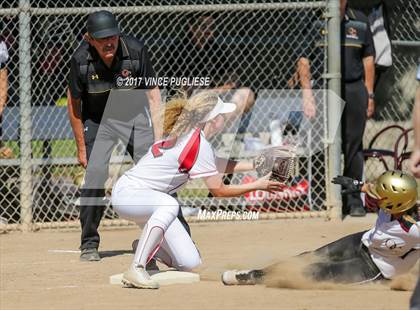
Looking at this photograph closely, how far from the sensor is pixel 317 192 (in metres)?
10.4

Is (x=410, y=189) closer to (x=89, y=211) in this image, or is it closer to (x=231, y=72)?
(x=89, y=211)

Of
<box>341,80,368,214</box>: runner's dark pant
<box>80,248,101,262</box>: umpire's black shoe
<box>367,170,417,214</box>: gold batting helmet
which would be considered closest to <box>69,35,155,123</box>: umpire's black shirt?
<box>80,248,101,262</box>: umpire's black shoe

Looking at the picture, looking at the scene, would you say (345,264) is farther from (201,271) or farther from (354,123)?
(354,123)

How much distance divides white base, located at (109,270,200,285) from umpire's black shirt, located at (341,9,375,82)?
4.28m

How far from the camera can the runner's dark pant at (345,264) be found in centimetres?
634

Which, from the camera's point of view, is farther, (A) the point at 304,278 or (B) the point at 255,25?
(B) the point at 255,25

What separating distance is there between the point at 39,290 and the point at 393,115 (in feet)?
25.9

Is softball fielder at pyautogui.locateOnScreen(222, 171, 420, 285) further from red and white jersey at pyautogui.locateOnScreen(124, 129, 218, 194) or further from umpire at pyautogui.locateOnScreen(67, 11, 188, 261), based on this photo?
umpire at pyautogui.locateOnScreen(67, 11, 188, 261)

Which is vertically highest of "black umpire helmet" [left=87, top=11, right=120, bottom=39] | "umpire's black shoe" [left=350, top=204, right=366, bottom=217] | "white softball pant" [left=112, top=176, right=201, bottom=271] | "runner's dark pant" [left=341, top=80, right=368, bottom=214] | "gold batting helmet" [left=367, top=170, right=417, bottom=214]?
"black umpire helmet" [left=87, top=11, right=120, bottom=39]

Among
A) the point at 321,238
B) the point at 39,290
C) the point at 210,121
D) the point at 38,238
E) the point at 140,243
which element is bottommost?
the point at 38,238

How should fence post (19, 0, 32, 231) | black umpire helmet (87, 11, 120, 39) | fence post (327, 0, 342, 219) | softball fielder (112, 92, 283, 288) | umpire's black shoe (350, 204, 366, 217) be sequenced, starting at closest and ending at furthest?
softball fielder (112, 92, 283, 288)
black umpire helmet (87, 11, 120, 39)
fence post (19, 0, 32, 231)
fence post (327, 0, 342, 219)
umpire's black shoe (350, 204, 366, 217)

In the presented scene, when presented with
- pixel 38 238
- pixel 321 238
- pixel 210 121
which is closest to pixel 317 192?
pixel 321 238

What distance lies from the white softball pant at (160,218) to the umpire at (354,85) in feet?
12.3

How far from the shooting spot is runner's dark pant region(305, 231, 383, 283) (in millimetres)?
6336
